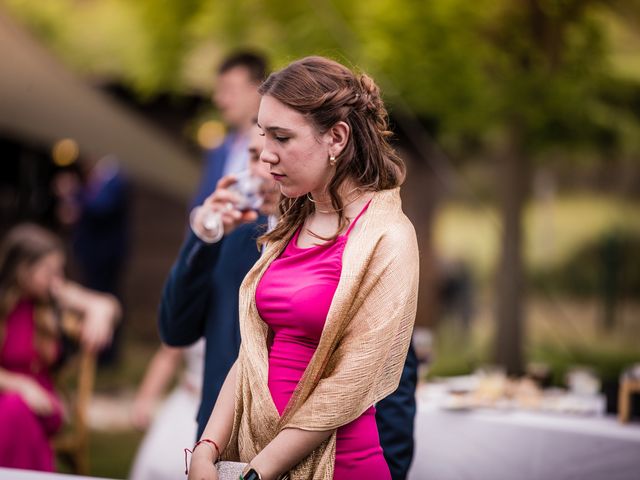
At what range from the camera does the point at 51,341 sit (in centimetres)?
352

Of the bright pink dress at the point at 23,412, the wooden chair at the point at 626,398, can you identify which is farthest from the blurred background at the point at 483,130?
the wooden chair at the point at 626,398

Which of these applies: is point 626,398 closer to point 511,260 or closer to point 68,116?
point 511,260

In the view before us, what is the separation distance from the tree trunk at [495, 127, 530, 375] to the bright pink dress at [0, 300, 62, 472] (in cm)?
306

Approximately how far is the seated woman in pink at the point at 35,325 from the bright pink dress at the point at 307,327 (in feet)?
6.57

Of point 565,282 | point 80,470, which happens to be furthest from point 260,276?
point 565,282

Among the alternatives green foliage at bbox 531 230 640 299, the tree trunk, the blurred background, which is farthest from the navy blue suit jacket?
green foliage at bbox 531 230 640 299

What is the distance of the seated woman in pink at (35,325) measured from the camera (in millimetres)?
3309

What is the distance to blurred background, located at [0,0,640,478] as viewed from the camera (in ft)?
17.1

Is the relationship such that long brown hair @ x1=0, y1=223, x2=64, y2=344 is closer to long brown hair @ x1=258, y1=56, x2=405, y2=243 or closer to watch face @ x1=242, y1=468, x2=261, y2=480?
long brown hair @ x1=258, y1=56, x2=405, y2=243

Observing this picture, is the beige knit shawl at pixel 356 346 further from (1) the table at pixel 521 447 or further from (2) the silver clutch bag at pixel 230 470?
(1) the table at pixel 521 447

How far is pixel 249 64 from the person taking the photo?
2.94 m

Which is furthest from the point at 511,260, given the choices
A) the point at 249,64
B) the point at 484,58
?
the point at 249,64

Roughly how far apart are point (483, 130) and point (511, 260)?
2.73ft

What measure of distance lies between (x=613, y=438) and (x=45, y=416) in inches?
78.8
